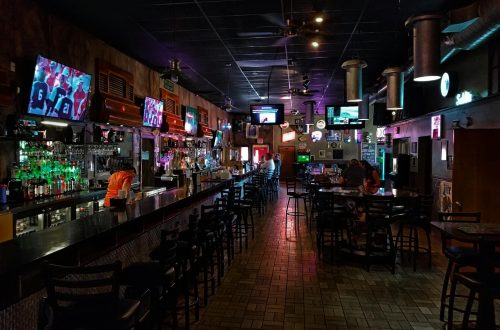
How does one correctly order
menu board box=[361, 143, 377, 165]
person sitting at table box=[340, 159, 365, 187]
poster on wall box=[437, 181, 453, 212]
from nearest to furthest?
poster on wall box=[437, 181, 453, 212] < person sitting at table box=[340, 159, 365, 187] < menu board box=[361, 143, 377, 165]

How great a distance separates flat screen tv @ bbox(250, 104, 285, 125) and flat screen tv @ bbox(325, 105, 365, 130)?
1.26 m

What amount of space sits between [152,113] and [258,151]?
13.7 m

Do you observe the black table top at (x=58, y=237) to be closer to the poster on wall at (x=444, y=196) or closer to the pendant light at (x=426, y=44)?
the pendant light at (x=426, y=44)

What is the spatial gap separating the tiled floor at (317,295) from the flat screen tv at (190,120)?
5749 mm

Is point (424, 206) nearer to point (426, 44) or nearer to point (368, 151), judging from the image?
point (426, 44)

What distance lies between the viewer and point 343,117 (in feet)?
32.8

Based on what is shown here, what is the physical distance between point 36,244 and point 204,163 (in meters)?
11.4

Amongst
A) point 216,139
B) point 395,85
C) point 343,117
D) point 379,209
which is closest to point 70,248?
point 379,209

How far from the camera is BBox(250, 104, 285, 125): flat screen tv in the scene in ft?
34.0

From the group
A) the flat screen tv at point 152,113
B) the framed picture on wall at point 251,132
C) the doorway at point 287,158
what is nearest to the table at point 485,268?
the flat screen tv at point 152,113

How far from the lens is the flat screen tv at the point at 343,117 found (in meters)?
9.94

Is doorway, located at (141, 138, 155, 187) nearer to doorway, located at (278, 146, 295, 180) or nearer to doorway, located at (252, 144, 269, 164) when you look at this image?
doorway, located at (252, 144, 269, 164)

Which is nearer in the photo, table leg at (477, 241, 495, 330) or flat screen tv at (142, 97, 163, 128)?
table leg at (477, 241, 495, 330)

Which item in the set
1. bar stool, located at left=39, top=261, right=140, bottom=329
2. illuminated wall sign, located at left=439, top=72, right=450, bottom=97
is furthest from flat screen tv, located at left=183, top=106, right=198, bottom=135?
bar stool, located at left=39, top=261, right=140, bottom=329
